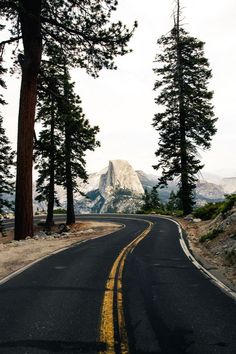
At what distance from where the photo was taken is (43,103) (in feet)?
111

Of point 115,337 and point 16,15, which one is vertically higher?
point 16,15

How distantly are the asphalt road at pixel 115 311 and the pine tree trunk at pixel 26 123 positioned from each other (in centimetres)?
617

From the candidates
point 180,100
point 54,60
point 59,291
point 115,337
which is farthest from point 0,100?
point 115,337

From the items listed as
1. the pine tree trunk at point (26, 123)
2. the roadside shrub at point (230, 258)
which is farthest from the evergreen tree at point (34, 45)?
the roadside shrub at point (230, 258)

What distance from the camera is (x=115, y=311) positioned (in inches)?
241

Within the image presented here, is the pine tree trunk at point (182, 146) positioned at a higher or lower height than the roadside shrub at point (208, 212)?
higher

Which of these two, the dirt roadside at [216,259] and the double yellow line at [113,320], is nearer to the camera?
the double yellow line at [113,320]

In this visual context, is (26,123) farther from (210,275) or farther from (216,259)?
(210,275)

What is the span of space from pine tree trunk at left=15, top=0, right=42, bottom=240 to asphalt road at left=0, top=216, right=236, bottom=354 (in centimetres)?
617

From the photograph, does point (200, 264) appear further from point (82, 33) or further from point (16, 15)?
point (16, 15)

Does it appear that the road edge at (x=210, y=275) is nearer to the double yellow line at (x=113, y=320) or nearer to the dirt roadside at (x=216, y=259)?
the dirt roadside at (x=216, y=259)

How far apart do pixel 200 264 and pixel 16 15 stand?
1405 cm

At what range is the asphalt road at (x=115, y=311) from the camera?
479 cm

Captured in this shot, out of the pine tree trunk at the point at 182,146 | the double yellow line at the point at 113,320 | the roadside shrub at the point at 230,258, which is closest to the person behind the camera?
the double yellow line at the point at 113,320
